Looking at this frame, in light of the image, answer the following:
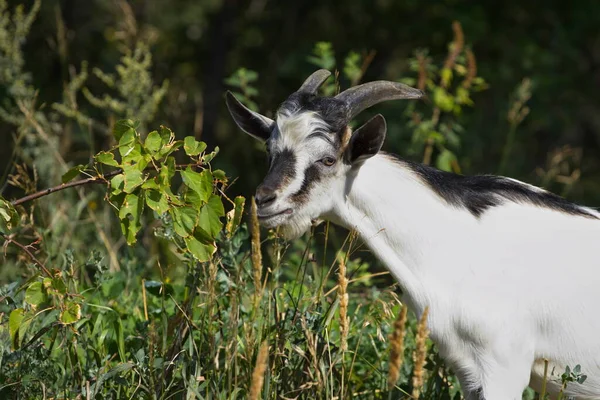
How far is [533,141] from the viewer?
1365 centimetres

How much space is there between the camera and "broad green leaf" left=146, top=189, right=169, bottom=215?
3850 millimetres

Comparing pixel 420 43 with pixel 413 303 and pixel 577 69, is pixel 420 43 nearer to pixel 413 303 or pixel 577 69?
pixel 577 69

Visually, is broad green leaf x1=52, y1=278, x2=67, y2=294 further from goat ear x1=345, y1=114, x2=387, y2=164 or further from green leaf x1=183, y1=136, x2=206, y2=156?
goat ear x1=345, y1=114, x2=387, y2=164

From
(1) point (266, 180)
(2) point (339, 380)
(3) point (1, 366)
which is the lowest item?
(3) point (1, 366)

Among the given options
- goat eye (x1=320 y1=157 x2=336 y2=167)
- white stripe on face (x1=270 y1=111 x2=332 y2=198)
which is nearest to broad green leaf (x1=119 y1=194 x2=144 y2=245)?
white stripe on face (x1=270 y1=111 x2=332 y2=198)

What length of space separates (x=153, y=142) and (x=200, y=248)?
1.50ft

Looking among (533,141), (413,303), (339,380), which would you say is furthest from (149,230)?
(533,141)

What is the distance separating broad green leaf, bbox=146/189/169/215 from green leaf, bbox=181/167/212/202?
117mm

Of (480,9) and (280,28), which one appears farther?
(280,28)

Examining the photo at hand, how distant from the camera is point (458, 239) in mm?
4309

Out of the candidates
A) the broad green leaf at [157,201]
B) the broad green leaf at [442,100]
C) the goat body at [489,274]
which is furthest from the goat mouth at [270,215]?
the broad green leaf at [442,100]

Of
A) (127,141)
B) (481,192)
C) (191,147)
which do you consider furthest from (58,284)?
(481,192)

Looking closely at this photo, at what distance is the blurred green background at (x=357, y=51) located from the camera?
9703mm

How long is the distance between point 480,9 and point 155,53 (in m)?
4.44
